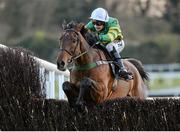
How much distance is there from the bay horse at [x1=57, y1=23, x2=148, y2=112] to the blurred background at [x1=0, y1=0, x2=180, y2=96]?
2238 cm

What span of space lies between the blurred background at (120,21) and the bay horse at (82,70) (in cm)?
2238

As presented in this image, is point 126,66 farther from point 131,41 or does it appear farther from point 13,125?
point 131,41

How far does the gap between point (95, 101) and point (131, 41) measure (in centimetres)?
2639

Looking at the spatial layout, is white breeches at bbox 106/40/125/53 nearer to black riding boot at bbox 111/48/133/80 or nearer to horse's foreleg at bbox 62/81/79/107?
black riding boot at bbox 111/48/133/80

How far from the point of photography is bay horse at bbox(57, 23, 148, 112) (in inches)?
311

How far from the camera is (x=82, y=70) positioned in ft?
27.3

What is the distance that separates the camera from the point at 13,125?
787 cm

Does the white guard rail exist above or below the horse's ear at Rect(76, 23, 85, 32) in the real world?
below

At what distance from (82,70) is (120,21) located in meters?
27.4

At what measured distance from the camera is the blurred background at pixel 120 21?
32438mm

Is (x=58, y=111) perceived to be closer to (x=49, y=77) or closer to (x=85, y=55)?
(x=85, y=55)

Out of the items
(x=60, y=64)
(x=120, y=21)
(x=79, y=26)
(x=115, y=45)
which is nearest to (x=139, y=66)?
(x=115, y=45)

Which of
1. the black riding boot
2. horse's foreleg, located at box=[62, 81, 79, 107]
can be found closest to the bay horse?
horse's foreleg, located at box=[62, 81, 79, 107]

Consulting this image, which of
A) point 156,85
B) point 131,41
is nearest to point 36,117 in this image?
point 156,85
